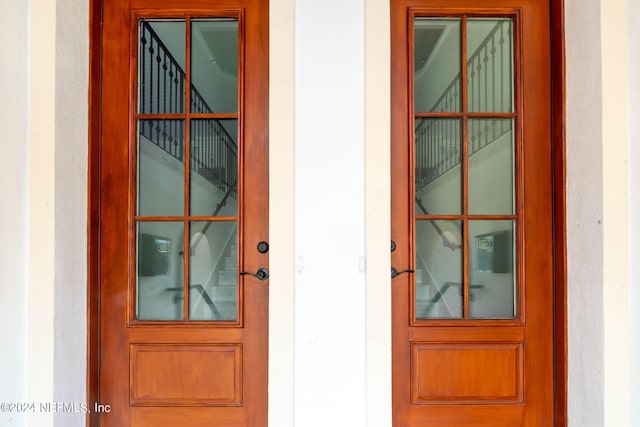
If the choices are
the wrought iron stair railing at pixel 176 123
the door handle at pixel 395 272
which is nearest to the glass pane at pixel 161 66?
the wrought iron stair railing at pixel 176 123

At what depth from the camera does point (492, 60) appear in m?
2.12

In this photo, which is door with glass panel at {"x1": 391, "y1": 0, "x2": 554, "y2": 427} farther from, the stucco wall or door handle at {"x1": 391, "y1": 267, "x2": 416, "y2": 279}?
the stucco wall

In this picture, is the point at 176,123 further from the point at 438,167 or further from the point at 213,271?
the point at 438,167

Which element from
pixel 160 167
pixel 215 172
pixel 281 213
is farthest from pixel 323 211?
pixel 160 167

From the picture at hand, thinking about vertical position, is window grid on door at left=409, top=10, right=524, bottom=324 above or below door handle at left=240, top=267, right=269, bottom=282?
above

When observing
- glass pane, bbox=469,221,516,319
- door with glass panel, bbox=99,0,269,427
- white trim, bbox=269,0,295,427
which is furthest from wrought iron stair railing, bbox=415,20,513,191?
door with glass panel, bbox=99,0,269,427

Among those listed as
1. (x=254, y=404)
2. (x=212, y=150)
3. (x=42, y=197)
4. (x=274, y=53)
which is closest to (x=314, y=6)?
(x=274, y=53)

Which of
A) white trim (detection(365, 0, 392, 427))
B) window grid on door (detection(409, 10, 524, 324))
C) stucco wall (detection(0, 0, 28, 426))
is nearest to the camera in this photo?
stucco wall (detection(0, 0, 28, 426))

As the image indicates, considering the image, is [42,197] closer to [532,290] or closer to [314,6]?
[314,6]

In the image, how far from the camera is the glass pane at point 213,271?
6.84ft

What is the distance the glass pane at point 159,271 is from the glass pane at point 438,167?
3.90 feet

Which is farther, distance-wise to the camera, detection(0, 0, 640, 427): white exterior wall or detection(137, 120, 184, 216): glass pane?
detection(137, 120, 184, 216): glass pane

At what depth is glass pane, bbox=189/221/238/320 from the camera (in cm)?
209

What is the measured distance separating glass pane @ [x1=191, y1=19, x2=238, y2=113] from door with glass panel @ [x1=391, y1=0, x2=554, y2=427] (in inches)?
30.8
